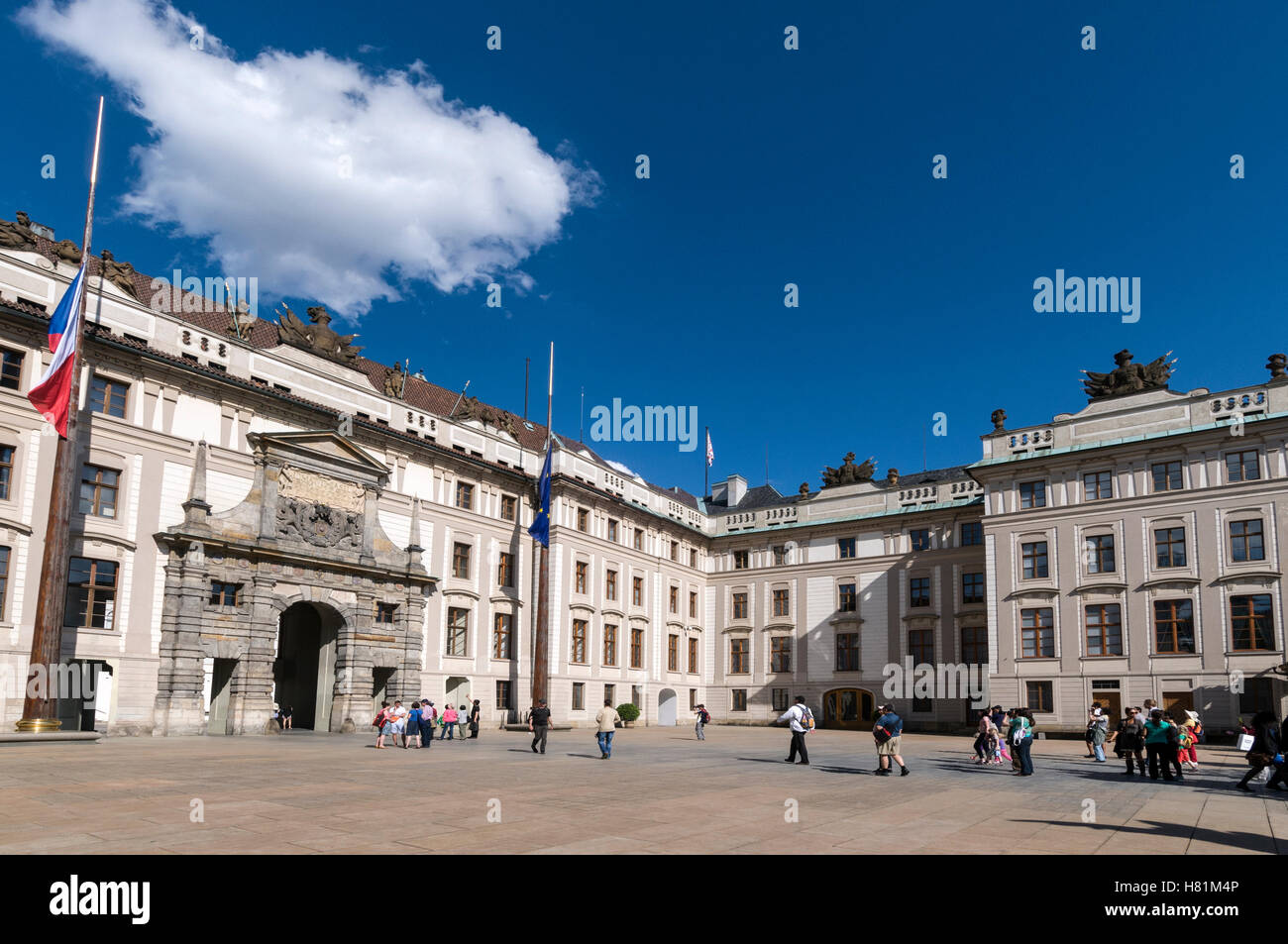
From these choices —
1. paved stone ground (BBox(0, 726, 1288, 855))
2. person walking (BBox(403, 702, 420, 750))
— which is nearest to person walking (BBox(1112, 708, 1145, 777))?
paved stone ground (BBox(0, 726, 1288, 855))

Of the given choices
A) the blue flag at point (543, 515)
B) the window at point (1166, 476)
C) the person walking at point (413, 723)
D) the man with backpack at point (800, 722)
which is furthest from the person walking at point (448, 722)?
the window at point (1166, 476)

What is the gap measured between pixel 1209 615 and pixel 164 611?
44891 millimetres

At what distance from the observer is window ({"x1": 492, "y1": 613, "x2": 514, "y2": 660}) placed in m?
47.5

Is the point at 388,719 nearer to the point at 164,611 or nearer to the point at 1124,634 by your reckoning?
the point at 164,611

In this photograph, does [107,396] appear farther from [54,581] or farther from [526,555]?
[526,555]

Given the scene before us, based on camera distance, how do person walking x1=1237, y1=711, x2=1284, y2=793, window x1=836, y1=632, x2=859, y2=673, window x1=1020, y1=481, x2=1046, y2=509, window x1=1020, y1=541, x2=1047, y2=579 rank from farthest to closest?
window x1=836, y1=632, x2=859, y2=673, window x1=1020, y1=481, x2=1046, y2=509, window x1=1020, y1=541, x2=1047, y2=579, person walking x1=1237, y1=711, x2=1284, y2=793

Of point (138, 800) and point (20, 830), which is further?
point (138, 800)

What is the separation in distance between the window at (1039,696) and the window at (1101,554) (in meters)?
6.34

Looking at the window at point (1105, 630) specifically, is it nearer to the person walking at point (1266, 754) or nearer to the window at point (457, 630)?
the person walking at point (1266, 754)

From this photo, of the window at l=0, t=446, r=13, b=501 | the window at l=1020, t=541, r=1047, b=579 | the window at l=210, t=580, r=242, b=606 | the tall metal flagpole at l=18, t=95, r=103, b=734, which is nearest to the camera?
the tall metal flagpole at l=18, t=95, r=103, b=734

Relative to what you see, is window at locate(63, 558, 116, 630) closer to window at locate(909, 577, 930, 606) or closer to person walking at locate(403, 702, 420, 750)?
person walking at locate(403, 702, 420, 750)

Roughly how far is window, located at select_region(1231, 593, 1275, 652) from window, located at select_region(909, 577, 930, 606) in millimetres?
16658
